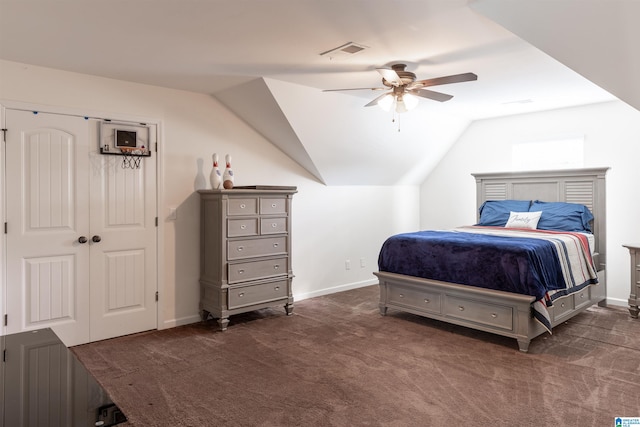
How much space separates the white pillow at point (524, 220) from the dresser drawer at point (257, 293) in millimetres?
2723

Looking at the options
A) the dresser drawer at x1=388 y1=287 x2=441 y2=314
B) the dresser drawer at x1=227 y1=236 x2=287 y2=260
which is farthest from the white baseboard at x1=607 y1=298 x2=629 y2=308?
the dresser drawer at x1=227 y1=236 x2=287 y2=260

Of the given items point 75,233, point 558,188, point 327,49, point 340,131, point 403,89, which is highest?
point 327,49

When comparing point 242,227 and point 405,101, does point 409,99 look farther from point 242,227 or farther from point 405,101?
point 242,227

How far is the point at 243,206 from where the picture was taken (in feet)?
13.8

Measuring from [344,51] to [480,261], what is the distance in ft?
6.91

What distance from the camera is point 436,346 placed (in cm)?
360

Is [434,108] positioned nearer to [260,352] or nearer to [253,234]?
[253,234]

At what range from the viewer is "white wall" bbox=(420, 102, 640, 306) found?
15.7ft

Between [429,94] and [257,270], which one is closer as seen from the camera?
[429,94]

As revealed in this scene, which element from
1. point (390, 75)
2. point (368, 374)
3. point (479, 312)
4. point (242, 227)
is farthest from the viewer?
point (242, 227)

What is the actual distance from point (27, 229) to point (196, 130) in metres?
1.72

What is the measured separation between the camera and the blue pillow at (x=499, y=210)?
17.1 ft

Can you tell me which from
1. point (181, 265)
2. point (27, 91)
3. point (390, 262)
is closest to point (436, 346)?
point (390, 262)

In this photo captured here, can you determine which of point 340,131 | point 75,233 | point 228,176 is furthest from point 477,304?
point 75,233
